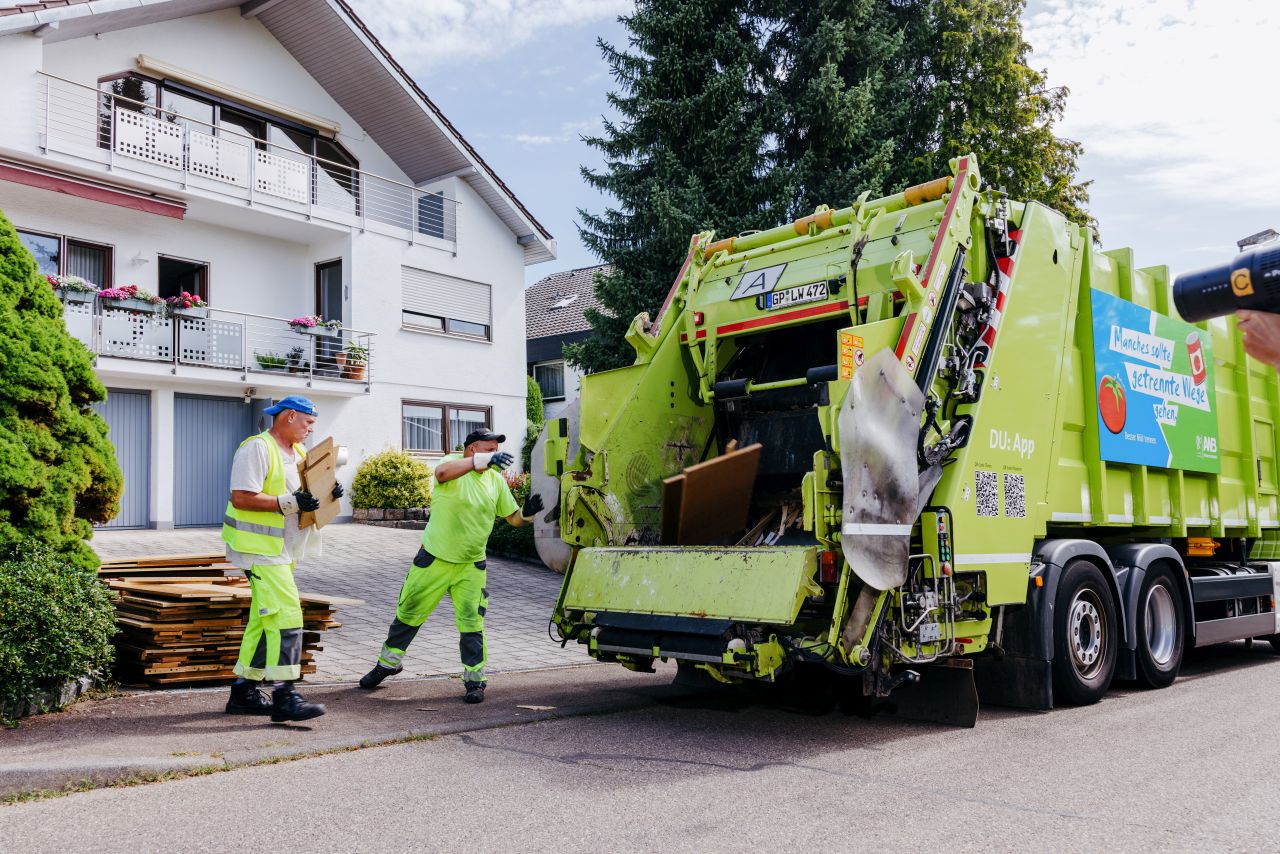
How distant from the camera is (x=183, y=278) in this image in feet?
59.6

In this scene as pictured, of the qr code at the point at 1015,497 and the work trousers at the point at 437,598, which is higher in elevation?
the qr code at the point at 1015,497

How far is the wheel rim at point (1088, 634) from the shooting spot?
6.39m

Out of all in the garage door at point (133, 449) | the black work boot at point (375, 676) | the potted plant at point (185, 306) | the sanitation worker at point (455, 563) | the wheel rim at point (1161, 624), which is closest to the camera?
the sanitation worker at point (455, 563)

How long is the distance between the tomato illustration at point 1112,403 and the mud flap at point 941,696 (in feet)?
6.63

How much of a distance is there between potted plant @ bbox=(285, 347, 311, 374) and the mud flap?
48.2 feet

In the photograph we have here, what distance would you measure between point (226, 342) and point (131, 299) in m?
1.77

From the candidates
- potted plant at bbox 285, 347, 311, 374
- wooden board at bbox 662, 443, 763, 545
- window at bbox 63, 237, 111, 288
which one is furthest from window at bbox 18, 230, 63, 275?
wooden board at bbox 662, 443, 763, 545

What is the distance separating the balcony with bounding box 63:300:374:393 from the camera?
52.8 feet

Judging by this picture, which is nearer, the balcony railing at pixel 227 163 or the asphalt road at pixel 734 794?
the asphalt road at pixel 734 794

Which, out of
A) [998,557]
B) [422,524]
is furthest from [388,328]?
[998,557]

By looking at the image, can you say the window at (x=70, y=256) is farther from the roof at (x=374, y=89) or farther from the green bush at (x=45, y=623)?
the green bush at (x=45, y=623)

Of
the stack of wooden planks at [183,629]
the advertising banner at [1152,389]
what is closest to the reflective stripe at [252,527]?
the stack of wooden planks at [183,629]

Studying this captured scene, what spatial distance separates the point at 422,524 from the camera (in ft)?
59.7

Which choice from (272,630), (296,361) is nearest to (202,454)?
(296,361)
